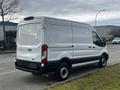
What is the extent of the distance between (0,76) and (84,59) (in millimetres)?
3849

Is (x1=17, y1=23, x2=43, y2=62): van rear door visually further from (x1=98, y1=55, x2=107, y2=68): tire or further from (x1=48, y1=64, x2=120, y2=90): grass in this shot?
(x1=98, y1=55, x2=107, y2=68): tire

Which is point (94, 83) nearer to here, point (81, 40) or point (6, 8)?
point (81, 40)

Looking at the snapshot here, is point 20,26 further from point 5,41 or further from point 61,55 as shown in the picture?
point 5,41

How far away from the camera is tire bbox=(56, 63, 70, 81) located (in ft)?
29.0

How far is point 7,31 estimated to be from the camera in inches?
1537

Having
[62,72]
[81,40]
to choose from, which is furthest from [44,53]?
[81,40]

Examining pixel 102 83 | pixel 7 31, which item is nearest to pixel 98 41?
pixel 102 83

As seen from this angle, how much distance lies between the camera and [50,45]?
8352mm

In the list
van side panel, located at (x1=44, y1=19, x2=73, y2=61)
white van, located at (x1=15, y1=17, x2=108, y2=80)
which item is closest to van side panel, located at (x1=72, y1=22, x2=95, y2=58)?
white van, located at (x1=15, y1=17, x2=108, y2=80)

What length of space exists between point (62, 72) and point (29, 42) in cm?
178

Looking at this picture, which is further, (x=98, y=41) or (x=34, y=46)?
(x=98, y=41)

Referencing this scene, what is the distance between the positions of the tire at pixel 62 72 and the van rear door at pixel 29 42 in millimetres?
1007

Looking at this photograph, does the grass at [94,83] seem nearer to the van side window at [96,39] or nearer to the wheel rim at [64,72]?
the wheel rim at [64,72]

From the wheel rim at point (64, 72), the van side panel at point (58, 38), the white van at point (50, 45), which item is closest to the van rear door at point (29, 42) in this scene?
the white van at point (50, 45)
